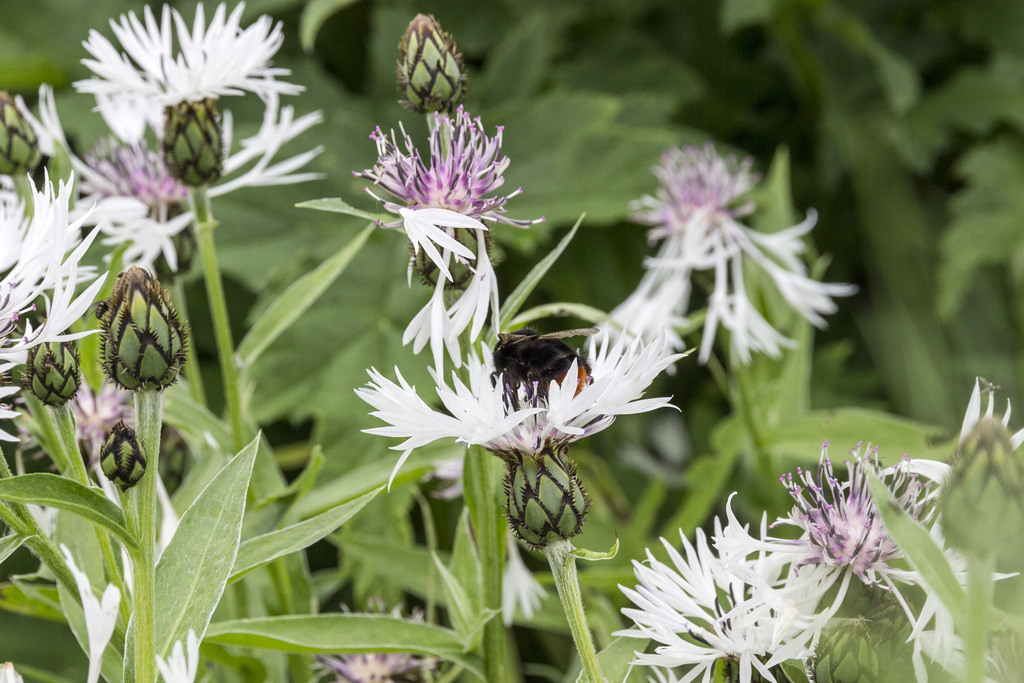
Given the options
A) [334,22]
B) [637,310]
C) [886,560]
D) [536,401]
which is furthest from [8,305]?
[334,22]

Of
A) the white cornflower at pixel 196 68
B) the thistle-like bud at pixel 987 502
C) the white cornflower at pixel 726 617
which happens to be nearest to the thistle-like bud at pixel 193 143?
the white cornflower at pixel 196 68

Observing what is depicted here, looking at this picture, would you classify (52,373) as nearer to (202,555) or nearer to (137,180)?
(202,555)

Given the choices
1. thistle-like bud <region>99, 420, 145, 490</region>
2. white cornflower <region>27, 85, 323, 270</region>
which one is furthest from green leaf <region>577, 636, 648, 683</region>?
white cornflower <region>27, 85, 323, 270</region>

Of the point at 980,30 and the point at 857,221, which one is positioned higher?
the point at 980,30

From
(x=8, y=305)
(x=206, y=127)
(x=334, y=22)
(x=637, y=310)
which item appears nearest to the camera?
(x=8, y=305)

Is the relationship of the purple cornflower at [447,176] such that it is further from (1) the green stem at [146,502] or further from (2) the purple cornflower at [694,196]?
(2) the purple cornflower at [694,196]

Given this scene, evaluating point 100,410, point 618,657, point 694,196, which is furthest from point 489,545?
point 694,196

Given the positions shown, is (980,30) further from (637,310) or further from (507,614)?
(507,614)

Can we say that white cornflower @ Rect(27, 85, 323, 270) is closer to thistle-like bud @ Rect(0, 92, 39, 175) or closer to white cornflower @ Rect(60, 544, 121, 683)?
thistle-like bud @ Rect(0, 92, 39, 175)
